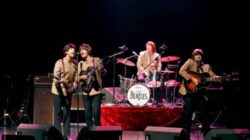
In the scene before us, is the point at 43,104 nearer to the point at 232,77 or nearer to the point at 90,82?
the point at 90,82

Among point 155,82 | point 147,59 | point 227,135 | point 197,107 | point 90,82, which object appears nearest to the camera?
point 227,135

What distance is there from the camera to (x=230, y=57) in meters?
16.0

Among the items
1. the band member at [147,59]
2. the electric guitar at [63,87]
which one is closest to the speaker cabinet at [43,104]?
the band member at [147,59]

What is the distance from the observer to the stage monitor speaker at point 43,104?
45.0 feet

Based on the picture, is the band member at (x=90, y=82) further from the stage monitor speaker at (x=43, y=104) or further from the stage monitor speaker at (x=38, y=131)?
the stage monitor speaker at (x=43, y=104)

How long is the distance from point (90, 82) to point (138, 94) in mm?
2914

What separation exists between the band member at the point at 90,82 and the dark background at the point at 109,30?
5.35 metres

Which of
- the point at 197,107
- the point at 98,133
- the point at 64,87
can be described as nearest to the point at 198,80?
the point at 197,107

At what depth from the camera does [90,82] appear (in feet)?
36.6

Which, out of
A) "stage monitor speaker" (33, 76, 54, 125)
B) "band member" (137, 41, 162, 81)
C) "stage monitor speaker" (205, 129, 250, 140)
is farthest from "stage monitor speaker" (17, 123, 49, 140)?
"band member" (137, 41, 162, 81)

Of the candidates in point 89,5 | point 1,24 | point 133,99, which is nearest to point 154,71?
point 133,99

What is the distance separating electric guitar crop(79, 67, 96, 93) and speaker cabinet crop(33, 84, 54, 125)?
2728 mm

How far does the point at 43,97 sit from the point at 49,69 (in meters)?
3.17

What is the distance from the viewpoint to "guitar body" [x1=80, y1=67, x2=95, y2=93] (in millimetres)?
11141
